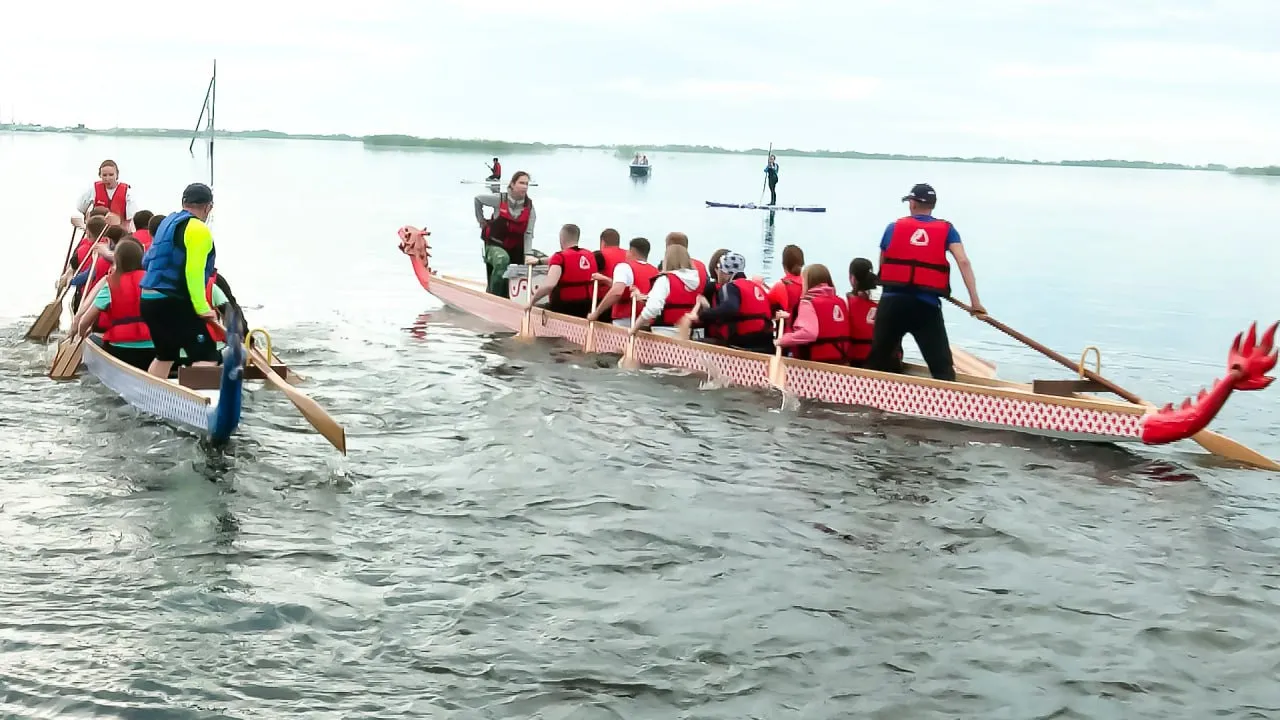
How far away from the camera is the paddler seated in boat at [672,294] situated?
47.6 feet

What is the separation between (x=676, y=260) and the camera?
14.4 m

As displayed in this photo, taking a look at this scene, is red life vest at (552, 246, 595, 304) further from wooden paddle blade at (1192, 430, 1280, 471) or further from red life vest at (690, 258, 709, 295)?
wooden paddle blade at (1192, 430, 1280, 471)

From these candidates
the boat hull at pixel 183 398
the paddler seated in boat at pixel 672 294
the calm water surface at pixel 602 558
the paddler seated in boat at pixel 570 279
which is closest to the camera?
the calm water surface at pixel 602 558

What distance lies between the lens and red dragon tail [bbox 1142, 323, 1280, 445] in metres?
9.55

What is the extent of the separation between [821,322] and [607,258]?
394cm

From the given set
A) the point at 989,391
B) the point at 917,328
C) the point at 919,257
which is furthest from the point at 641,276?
the point at 989,391

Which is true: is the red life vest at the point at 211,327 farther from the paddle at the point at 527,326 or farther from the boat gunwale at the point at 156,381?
the paddle at the point at 527,326

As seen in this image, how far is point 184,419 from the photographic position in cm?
1054

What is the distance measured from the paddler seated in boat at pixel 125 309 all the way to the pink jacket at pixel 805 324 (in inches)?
240

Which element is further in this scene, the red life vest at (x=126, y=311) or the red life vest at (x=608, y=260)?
the red life vest at (x=608, y=260)

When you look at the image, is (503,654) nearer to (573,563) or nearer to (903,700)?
(573,563)

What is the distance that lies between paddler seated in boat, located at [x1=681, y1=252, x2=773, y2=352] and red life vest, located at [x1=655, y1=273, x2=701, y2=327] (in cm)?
71

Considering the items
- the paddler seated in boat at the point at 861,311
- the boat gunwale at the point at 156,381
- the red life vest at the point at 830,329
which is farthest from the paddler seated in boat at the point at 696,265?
the boat gunwale at the point at 156,381

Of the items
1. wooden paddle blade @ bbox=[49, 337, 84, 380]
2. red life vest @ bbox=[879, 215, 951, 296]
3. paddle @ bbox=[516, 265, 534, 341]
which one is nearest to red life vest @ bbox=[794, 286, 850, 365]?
red life vest @ bbox=[879, 215, 951, 296]
